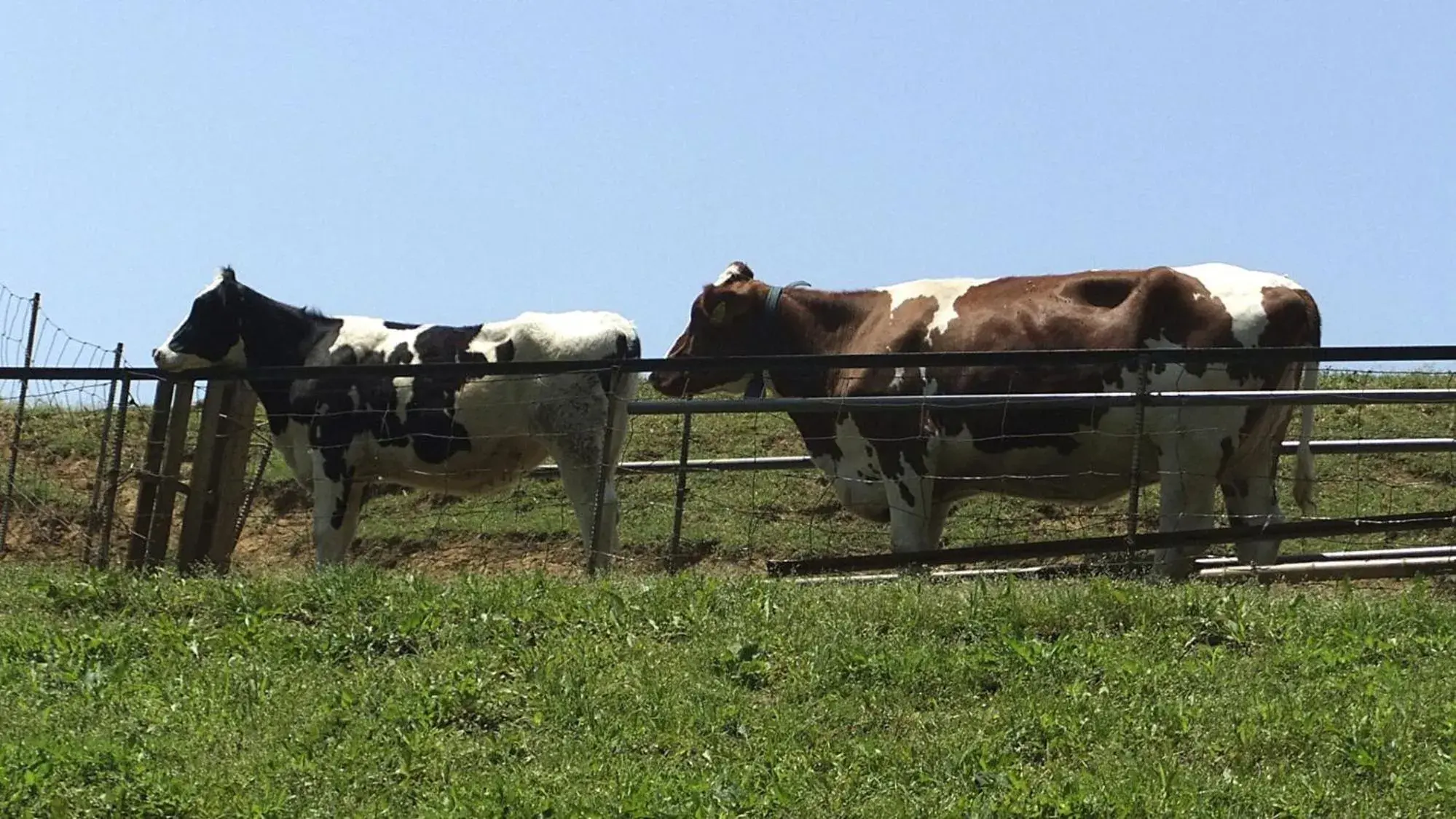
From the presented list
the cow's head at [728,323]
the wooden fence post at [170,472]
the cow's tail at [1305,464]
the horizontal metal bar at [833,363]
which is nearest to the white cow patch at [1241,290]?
the cow's tail at [1305,464]

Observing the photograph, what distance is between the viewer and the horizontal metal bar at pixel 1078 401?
11.8 m

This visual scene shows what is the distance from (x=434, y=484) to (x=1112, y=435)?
5.75 metres

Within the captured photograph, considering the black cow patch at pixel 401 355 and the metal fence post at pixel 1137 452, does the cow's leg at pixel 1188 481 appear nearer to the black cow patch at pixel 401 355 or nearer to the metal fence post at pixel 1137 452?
the metal fence post at pixel 1137 452

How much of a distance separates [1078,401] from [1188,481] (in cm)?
133

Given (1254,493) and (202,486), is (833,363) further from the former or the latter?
(202,486)

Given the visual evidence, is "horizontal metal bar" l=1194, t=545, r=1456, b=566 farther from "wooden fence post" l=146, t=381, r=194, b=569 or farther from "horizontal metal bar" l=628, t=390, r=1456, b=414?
"wooden fence post" l=146, t=381, r=194, b=569

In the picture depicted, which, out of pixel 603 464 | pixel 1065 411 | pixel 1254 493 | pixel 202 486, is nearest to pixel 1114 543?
pixel 1065 411

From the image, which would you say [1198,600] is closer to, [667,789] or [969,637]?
[969,637]

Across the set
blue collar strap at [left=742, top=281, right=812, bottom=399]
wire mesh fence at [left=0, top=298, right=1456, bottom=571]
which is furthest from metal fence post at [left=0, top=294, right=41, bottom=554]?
blue collar strap at [left=742, top=281, right=812, bottom=399]

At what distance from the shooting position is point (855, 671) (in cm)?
898

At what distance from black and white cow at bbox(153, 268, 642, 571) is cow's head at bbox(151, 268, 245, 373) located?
3cm

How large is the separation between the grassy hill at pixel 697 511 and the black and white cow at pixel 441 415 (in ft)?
5.77

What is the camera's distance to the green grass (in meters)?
7.71

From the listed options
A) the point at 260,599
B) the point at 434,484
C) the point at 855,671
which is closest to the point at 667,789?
the point at 855,671
